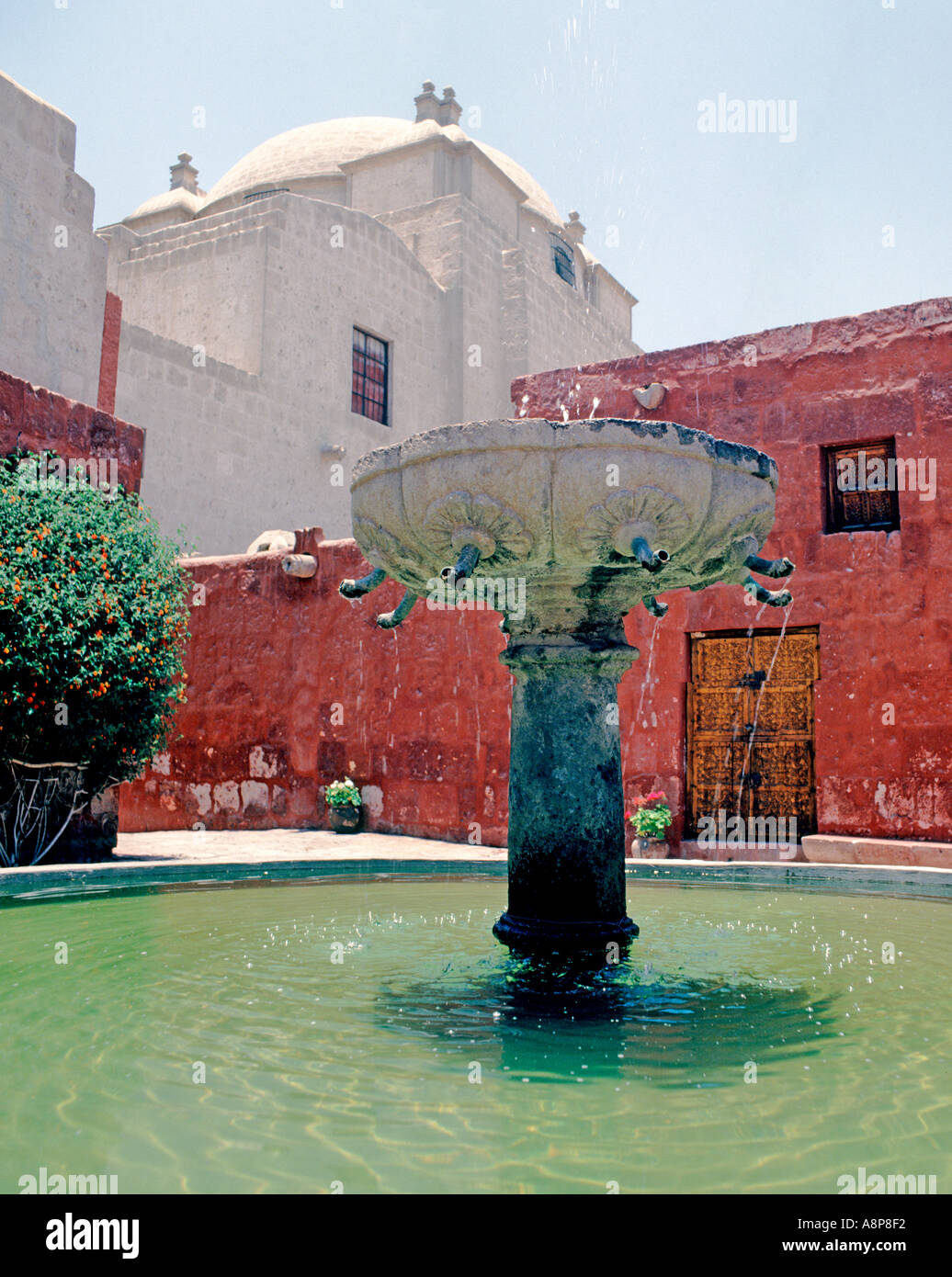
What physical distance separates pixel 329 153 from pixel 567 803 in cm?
2083

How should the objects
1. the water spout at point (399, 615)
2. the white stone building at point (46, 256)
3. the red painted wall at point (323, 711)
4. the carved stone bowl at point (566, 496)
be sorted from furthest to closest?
the white stone building at point (46, 256) < the red painted wall at point (323, 711) < the water spout at point (399, 615) < the carved stone bowl at point (566, 496)

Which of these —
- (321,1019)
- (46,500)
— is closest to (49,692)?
(46,500)

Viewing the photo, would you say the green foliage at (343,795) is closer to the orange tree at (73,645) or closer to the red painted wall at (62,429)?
the orange tree at (73,645)

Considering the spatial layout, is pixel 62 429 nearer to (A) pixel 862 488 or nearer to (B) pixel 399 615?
(B) pixel 399 615

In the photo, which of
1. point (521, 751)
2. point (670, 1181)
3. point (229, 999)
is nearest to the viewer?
point (670, 1181)

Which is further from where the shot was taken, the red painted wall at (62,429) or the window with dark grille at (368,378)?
the window with dark grille at (368,378)

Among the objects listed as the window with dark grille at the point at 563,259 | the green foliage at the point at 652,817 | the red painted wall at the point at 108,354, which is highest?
the window with dark grille at the point at 563,259

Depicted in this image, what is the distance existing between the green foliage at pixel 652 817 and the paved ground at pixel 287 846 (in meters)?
1.18

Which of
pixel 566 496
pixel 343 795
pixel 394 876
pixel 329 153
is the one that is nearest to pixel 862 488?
pixel 394 876

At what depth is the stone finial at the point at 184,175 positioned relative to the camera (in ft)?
75.0

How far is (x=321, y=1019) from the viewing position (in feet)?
8.77

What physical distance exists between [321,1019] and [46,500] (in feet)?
17.6

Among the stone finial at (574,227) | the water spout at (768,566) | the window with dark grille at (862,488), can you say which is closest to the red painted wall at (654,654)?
the window with dark grille at (862,488)
